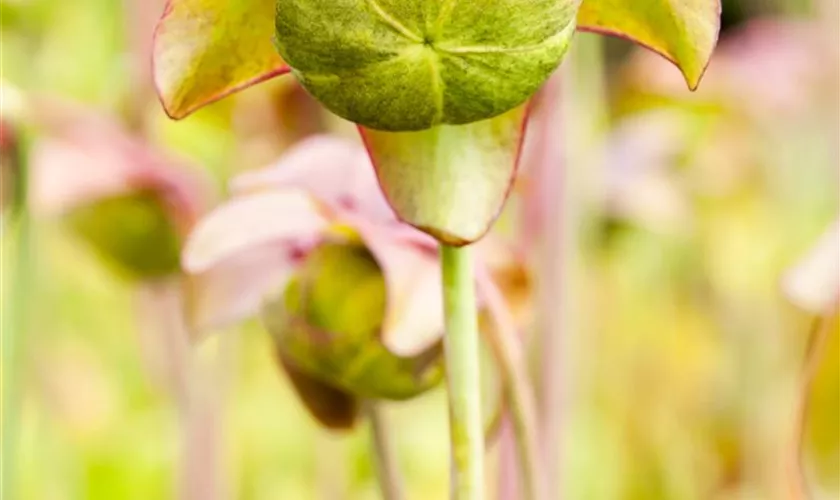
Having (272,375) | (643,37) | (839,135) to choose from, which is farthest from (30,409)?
(643,37)

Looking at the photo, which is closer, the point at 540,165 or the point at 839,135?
the point at 540,165

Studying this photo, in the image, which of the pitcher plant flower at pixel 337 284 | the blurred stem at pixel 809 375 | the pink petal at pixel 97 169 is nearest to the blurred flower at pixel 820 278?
the blurred stem at pixel 809 375

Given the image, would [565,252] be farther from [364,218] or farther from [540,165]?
[364,218]

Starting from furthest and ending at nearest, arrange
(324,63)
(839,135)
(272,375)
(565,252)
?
(272,375) < (839,135) < (565,252) < (324,63)

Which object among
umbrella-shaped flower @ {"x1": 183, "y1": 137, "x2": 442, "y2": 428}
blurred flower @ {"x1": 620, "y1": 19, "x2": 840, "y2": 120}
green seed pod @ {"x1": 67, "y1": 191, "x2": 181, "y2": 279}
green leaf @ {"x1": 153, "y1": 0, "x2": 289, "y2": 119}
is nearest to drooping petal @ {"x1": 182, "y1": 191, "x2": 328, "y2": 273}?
umbrella-shaped flower @ {"x1": 183, "y1": 137, "x2": 442, "y2": 428}

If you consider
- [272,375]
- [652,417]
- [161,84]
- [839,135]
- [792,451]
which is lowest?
[272,375]

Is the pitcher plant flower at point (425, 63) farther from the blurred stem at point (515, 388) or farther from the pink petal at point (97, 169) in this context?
the pink petal at point (97, 169)

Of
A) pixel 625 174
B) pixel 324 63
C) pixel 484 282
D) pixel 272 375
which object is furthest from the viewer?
pixel 272 375
